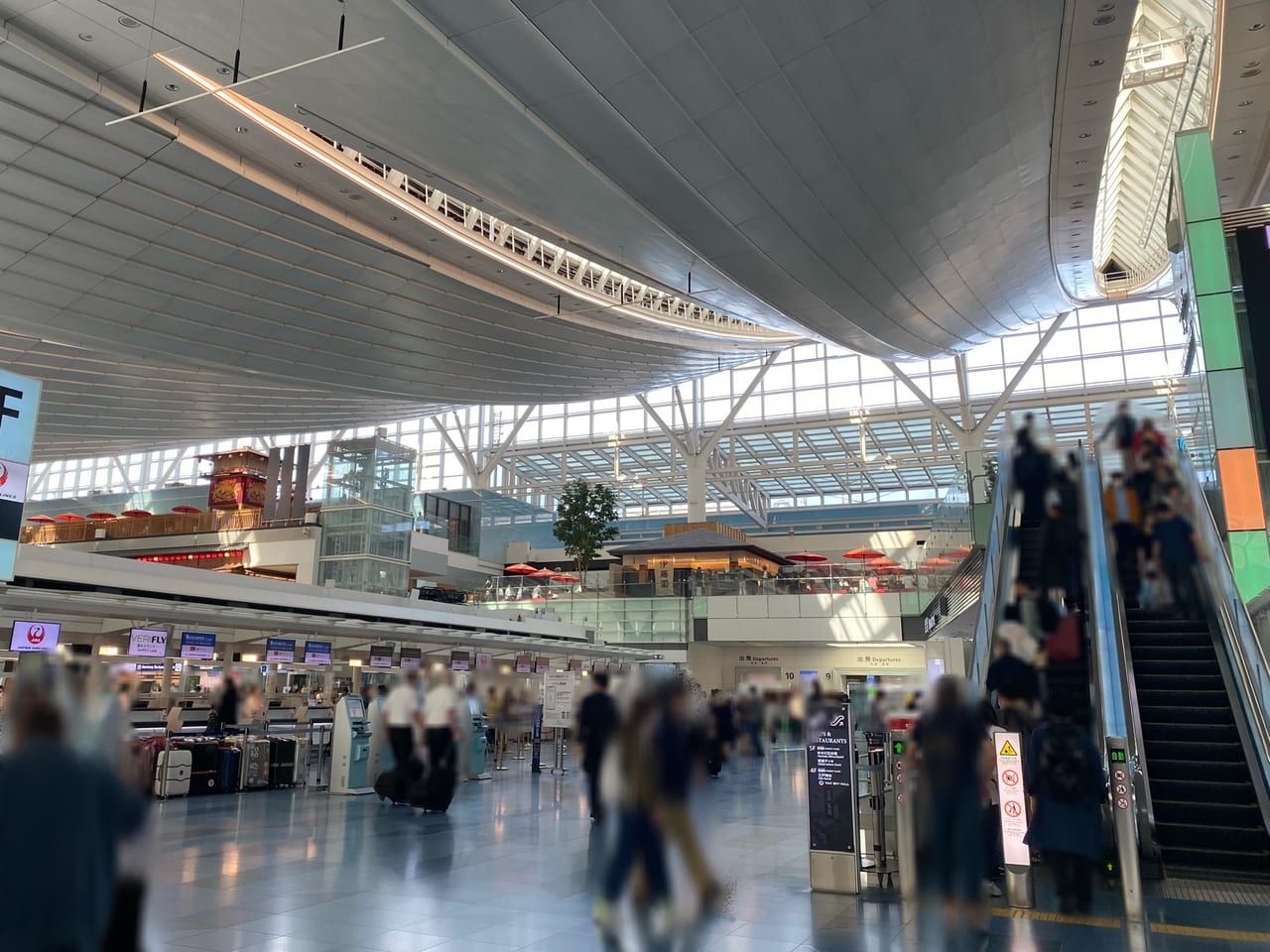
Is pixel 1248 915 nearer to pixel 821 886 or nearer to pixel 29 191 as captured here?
pixel 821 886

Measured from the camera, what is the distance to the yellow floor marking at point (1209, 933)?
831 centimetres

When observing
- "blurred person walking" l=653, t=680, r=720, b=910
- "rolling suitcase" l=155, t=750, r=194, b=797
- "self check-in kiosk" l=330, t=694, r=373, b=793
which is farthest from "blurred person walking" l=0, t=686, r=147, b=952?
"rolling suitcase" l=155, t=750, r=194, b=797

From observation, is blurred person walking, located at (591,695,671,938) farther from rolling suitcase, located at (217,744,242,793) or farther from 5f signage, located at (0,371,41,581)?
rolling suitcase, located at (217,744,242,793)

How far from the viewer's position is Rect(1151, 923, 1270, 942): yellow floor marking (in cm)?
831

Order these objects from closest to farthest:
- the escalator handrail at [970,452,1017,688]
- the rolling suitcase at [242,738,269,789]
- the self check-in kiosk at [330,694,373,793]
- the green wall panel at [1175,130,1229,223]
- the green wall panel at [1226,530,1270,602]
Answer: the escalator handrail at [970,452,1017,688] < the green wall panel at [1226,530,1270,602] < the green wall panel at [1175,130,1229,223] < the self check-in kiosk at [330,694,373,793] < the rolling suitcase at [242,738,269,789]

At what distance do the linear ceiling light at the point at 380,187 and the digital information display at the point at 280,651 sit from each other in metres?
10.4

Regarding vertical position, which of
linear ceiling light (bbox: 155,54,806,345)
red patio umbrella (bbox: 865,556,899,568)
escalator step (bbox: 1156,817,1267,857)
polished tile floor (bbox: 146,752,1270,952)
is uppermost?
linear ceiling light (bbox: 155,54,806,345)

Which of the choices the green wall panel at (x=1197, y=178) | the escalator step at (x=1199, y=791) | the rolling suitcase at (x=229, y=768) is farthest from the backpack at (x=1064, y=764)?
the rolling suitcase at (x=229, y=768)

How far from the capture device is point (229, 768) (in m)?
19.5

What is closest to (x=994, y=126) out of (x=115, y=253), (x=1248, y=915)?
(x=1248, y=915)

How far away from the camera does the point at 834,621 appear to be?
12.8ft

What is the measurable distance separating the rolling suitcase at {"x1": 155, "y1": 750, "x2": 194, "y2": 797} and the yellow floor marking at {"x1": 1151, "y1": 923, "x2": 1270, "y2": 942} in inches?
659

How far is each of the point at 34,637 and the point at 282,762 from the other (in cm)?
1868

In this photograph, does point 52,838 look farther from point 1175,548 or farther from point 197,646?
point 1175,548
